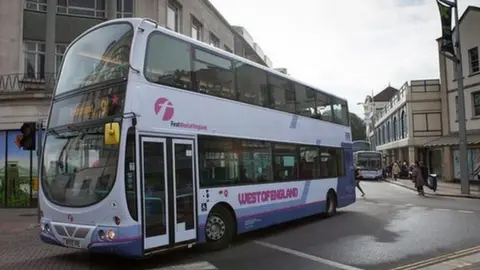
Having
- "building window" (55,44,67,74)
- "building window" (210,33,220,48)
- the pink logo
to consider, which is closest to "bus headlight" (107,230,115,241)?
the pink logo

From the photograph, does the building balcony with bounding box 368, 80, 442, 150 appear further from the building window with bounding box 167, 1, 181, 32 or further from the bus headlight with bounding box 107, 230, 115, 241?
the bus headlight with bounding box 107, 230, 115, 241

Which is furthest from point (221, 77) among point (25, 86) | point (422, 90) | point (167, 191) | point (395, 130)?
point (395, 130)

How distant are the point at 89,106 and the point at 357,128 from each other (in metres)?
104

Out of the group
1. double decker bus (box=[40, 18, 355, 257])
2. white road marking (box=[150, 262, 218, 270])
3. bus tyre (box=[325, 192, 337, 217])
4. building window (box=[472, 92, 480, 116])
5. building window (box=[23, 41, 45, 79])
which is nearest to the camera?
double decker bus (box=[40, 18, 355, 257])

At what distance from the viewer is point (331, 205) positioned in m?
14.8

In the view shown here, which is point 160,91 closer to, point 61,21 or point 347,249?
point 347,249

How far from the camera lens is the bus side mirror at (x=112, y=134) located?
23.8 feet

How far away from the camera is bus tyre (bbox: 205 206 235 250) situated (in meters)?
9.20

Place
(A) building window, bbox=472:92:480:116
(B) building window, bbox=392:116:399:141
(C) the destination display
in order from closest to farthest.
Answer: (C) the destination display
(A) building window, bbox=472:92:480:116
(B) building window, bbox=392:116:399:141

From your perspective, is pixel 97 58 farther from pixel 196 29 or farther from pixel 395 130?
pixel 395 130

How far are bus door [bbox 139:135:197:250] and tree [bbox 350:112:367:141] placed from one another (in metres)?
99.7

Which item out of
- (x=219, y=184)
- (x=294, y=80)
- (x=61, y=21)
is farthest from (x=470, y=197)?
(x=61, y=21)

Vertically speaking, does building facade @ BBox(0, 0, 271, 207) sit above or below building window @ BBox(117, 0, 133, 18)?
below

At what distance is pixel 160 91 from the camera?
324 inches
